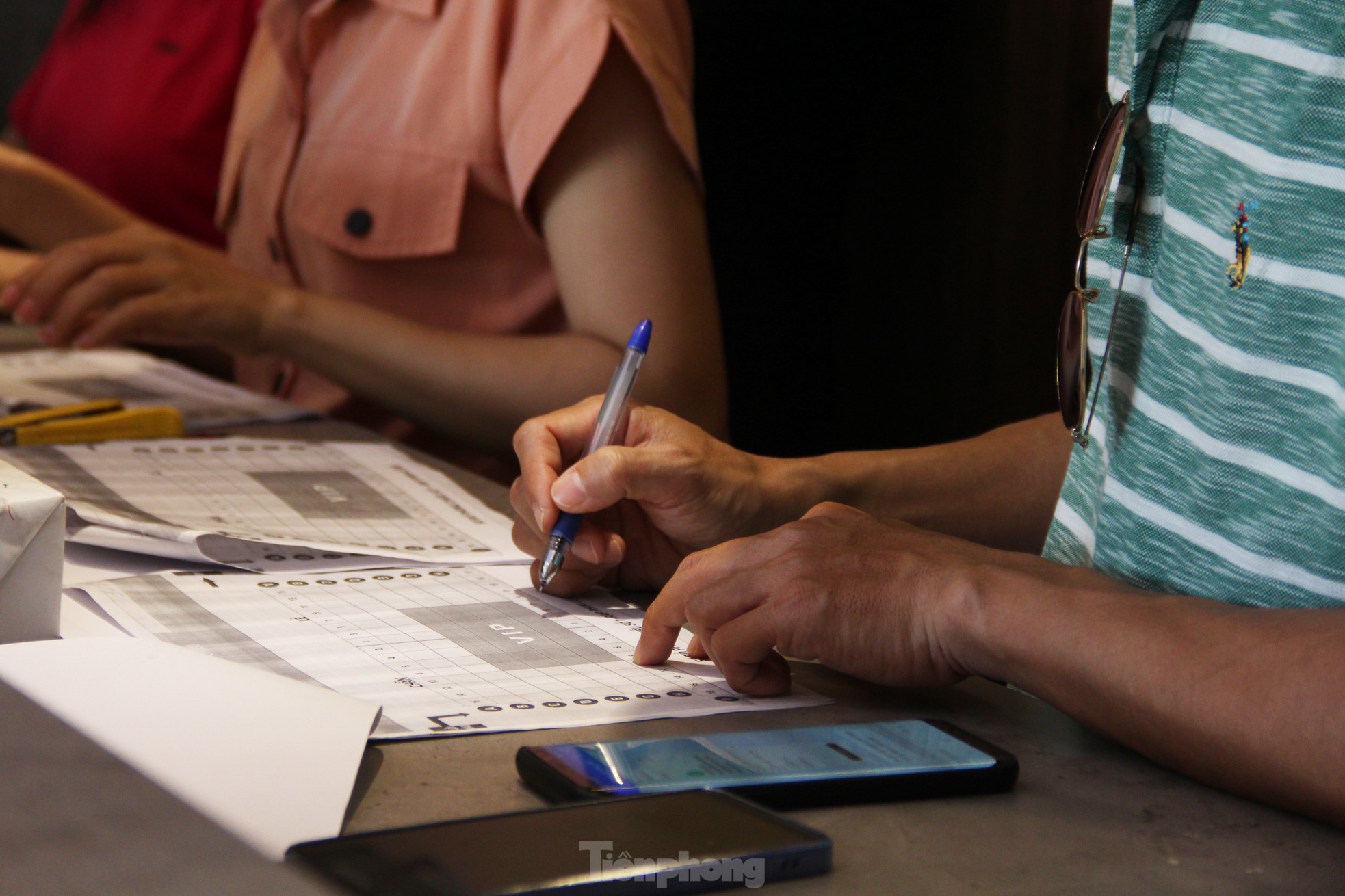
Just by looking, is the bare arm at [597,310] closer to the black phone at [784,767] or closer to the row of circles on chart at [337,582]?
the row of circles on chart at [337,582]

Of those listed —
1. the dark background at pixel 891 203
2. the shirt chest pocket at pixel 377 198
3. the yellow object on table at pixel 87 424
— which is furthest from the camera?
the dark background at pixel 891 203

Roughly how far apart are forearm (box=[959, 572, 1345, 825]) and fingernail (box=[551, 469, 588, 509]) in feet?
0.87

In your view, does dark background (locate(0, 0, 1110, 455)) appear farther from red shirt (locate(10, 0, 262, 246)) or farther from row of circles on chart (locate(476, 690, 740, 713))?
row of circles on chart (locate(476, 690, 740, 713))

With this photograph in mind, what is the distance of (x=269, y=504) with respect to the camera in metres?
0.98

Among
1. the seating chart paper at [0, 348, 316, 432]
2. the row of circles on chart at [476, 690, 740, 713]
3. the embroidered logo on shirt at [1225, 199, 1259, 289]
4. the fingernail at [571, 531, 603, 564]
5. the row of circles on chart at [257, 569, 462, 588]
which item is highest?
the embroidered logo on shirt at [1225, 199, 1259, 289]

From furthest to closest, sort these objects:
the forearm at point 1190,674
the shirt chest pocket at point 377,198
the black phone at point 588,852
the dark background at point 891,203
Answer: the dark background at point 891,203 → the shirt chest pocket at point 377,198 → the forearm at point 1190,674 → the black phone at point 588,852

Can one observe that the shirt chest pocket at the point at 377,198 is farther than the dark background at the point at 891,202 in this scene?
No

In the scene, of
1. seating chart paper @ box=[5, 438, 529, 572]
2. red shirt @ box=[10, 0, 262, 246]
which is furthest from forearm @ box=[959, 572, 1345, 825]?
red shirt @ box=[10, 0, 262, 246]

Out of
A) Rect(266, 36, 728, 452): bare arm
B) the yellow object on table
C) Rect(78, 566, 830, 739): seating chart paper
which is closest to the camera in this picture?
Rect(78, 566, 830, 739): seating chart paper

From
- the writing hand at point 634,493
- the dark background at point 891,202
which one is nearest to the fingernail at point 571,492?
the writing hand at point 634,493

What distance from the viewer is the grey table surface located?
17.3 inches

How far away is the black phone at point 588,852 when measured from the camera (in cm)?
42

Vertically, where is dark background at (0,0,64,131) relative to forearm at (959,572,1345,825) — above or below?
above

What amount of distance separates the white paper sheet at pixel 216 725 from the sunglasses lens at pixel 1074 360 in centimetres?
40
